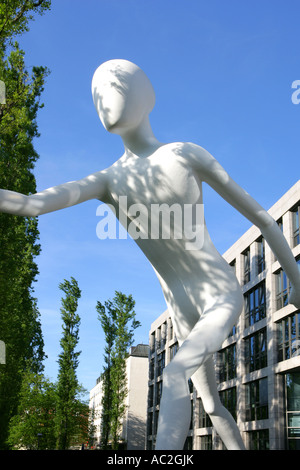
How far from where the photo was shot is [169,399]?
2109 millimetres

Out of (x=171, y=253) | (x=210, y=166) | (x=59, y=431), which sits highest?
(x=210, y=166)

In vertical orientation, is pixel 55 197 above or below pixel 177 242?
above

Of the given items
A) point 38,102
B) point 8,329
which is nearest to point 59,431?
point 8,329

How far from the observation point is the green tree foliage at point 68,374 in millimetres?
29922

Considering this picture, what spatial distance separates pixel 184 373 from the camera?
7.07ft

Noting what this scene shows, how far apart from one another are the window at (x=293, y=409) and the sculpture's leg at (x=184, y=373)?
64.2 feet

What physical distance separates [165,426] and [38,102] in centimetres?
1233

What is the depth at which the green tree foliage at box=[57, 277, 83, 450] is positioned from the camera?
1178 inches

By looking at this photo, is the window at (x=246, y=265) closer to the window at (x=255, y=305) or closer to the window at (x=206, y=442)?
the window at (x=255, y=305)

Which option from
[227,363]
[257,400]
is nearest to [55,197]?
[257,400]

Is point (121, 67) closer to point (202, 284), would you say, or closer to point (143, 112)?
point (143, 112)

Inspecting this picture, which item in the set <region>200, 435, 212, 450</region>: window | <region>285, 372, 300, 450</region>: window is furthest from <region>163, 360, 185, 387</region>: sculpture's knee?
<region>200, 435, 212, 450</region>: window

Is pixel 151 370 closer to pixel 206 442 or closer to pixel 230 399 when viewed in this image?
pixel 206 442

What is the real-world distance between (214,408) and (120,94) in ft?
6.21
